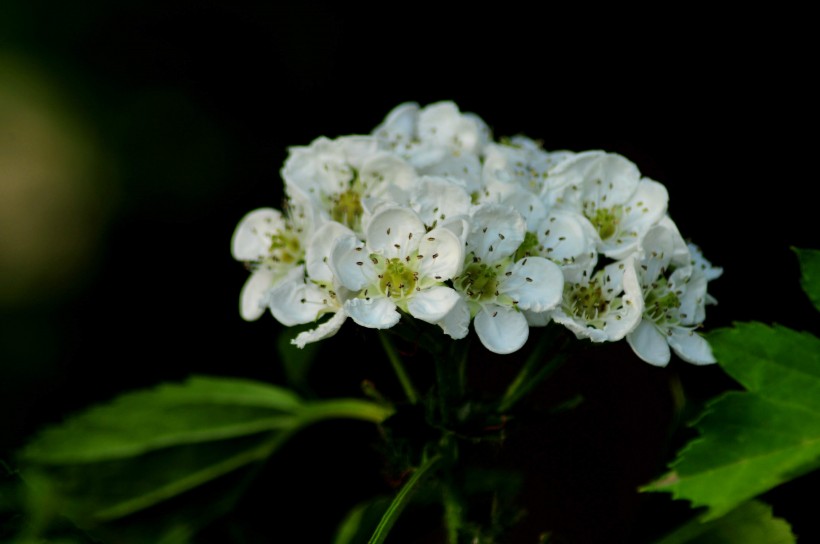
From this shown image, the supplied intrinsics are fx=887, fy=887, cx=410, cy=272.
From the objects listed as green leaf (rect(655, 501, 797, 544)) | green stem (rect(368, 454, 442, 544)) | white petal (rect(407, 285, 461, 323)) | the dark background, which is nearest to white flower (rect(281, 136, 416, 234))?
white petal (rect(407, 285, 461, 323))

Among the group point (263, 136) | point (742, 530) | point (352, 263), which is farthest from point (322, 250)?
point (263, 136)

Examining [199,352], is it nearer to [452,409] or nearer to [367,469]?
[367,469]

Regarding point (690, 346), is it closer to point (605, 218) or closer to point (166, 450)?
point (605, 218)

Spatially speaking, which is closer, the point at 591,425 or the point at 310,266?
the point at 310,266

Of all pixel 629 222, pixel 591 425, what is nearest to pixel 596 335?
pixel 629 222

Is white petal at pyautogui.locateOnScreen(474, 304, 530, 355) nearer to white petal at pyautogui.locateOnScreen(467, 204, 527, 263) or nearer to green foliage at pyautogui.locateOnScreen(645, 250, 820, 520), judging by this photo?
white petal at pyautogui.locateOnScreen(467, 204, 527, 263)
